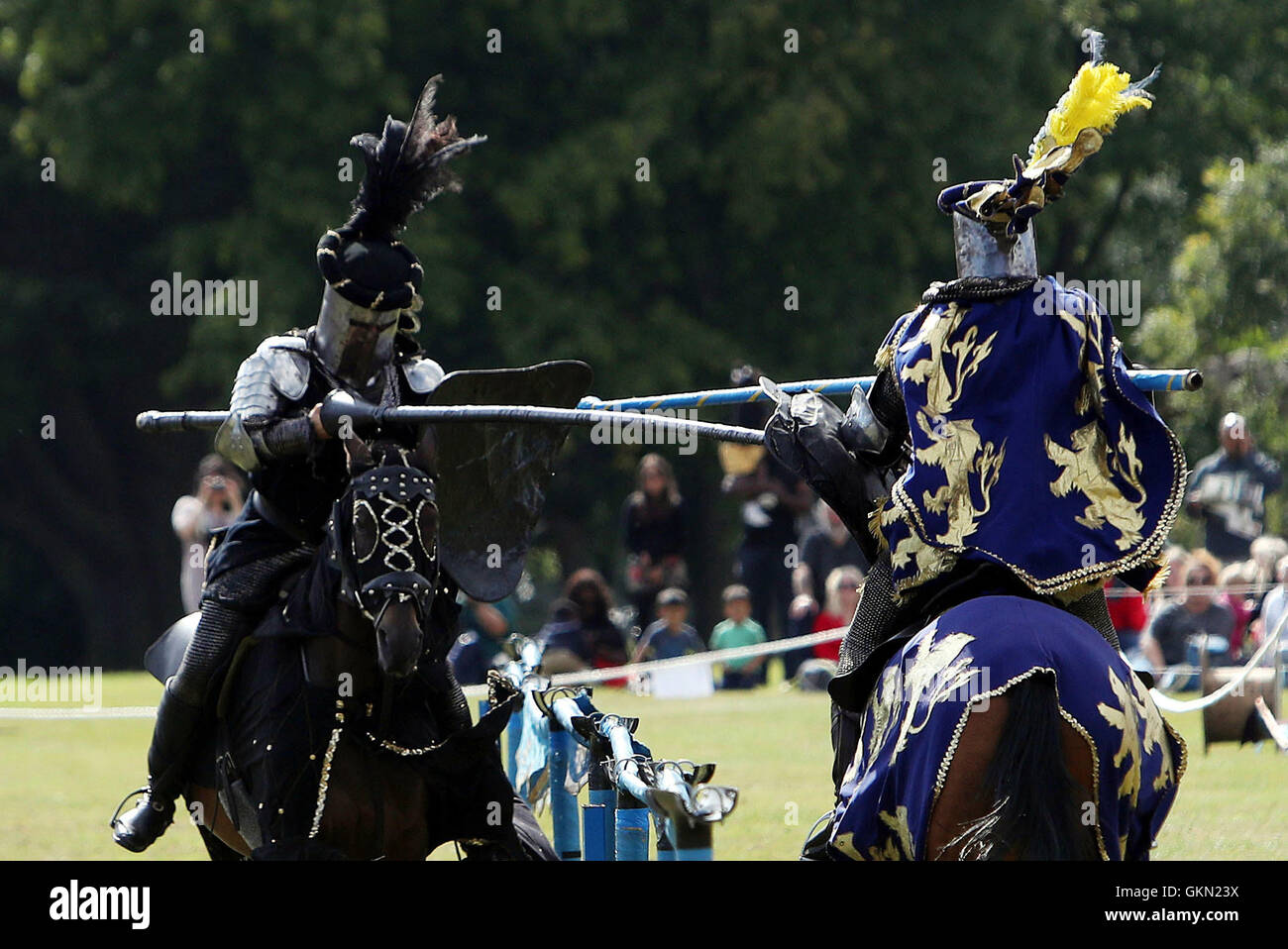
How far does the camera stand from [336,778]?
6.41 meters

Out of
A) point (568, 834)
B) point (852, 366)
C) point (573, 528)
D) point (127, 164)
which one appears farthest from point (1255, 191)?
point (568, 834)

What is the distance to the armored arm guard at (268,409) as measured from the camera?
6465mm

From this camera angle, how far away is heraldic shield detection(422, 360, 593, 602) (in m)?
6.72

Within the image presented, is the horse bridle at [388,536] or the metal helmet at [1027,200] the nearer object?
the metal helmet at [1027,200]

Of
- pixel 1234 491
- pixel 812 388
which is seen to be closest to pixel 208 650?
pixel 812 388

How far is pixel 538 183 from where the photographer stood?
73.2 feet

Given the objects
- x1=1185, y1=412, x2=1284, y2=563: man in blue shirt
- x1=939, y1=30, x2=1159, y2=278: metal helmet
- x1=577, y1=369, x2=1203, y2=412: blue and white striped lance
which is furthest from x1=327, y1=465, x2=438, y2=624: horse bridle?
x1=1185, y1=412, x2=1284, y2=563: man in blue shirt

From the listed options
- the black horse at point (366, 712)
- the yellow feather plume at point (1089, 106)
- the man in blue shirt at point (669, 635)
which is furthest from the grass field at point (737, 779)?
the yellow feather plume at point (1089, 106)

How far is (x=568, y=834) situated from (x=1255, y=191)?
2325cm

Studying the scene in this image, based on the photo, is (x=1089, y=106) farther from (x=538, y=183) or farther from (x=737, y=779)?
(x=538, y=183)

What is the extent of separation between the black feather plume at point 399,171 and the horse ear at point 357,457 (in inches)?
31.8

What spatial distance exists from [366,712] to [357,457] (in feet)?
2.50

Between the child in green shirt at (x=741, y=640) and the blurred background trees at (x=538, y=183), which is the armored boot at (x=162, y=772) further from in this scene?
the blurred background trees at (x=538, y=183)

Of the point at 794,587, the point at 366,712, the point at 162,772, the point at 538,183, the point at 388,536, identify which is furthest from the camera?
the point at 538,183
